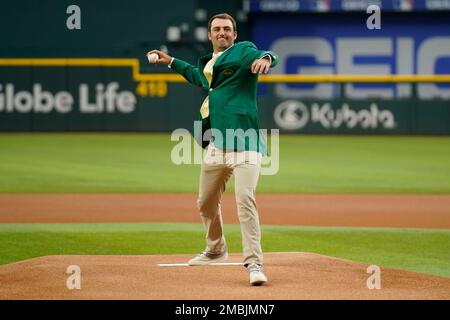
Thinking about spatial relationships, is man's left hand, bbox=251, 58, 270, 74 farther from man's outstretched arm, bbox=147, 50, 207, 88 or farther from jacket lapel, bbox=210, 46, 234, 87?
man's outstretched arm, bbox=147, 50, 207, 88

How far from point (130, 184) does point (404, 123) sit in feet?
40.1

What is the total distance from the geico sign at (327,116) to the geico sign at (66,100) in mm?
3782

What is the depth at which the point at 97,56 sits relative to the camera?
25234 millimetres

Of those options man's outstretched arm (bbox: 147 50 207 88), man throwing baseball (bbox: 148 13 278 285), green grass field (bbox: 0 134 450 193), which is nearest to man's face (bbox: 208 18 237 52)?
man throwing baseball (bbox: 148 13 278 285)

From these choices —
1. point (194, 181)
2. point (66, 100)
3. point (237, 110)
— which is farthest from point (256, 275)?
point (66, 100)

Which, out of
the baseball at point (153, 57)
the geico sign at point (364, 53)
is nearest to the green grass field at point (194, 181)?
the baseball at point (153, 57)

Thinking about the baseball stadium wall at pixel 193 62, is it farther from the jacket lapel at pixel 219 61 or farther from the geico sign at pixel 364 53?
the jacket lapel at pixel 219 61

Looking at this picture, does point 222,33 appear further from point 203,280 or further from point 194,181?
point 194,181

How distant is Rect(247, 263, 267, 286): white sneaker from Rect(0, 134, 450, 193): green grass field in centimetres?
751

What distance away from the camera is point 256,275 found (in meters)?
6.32

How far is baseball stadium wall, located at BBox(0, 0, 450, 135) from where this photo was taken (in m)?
24.6
